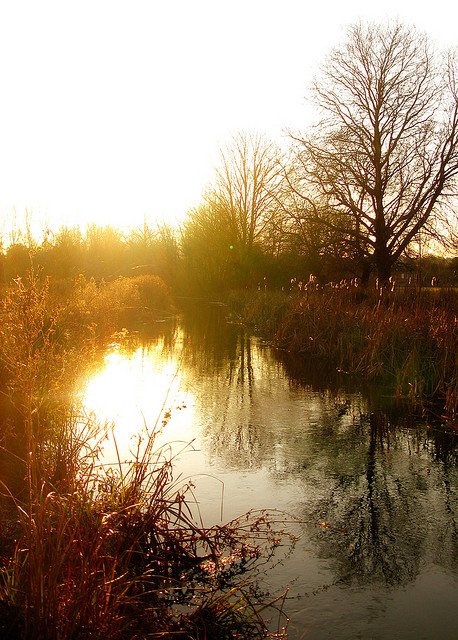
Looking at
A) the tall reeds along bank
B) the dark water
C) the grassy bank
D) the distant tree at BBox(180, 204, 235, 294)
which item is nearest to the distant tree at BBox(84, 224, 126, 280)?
the distant tree at BBox(180, 204, 235, 294)

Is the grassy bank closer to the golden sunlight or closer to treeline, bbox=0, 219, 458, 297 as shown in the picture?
the golden sunlight

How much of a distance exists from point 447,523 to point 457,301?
6479mm

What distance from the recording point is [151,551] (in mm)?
3680

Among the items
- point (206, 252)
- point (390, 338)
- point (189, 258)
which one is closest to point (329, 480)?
point (390, 338)

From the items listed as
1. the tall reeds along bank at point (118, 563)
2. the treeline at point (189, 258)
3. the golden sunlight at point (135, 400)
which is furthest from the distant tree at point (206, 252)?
the tall reeds along bank at point (118, 563)

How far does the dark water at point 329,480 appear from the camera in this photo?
3.46 metres

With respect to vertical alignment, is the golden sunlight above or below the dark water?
above

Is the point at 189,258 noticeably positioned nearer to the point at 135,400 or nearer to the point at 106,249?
the point at 106,249

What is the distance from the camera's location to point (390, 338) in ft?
34.4

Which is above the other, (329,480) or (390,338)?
(390,338)

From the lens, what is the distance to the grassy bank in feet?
29.2

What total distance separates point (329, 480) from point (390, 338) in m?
5.50

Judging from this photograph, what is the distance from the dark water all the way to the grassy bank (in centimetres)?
61

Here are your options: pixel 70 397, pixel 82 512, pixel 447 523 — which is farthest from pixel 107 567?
pixel 70 397
